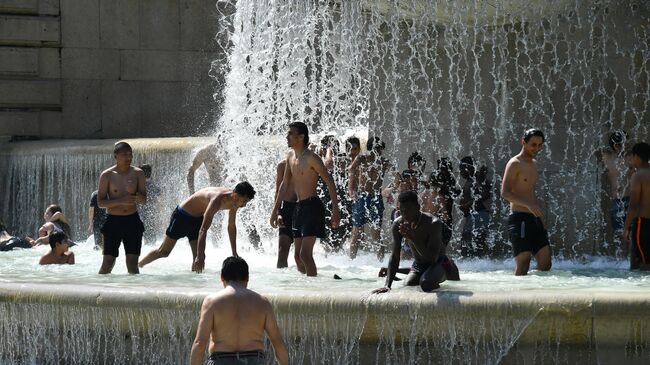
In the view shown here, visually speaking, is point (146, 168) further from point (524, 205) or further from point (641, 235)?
point (641, 235)

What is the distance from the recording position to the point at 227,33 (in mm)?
20031

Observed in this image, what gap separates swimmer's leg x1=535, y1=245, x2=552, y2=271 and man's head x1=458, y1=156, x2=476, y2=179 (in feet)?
5.51

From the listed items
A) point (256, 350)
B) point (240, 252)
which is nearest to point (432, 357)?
point (256, 350)

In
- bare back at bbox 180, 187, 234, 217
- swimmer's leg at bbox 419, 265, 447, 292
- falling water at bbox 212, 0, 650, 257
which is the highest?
falling water at bbox 212, 0, 650, 257

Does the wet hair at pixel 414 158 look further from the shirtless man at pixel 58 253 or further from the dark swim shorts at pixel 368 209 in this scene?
the shirtless man at pixel 58 253

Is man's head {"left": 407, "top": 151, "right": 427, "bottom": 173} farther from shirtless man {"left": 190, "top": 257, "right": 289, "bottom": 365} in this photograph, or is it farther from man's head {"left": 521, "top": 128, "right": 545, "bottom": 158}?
shirtless man {"left": 190, "top": 257, "right": 289, "bottom": 365}

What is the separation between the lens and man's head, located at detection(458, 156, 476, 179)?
12.3 meters

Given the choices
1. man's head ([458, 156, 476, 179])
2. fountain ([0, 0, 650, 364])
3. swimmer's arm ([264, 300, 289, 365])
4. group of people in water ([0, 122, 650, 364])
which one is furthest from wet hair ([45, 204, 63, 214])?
swimmer's arm ([264, 300, 289, 365])

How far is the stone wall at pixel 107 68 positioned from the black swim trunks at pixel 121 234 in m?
8.69

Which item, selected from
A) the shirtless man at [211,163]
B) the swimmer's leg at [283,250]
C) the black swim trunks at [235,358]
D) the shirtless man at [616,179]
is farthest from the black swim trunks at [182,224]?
the black swim trunks at [235,358]

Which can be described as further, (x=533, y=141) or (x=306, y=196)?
(x=306, y=196)

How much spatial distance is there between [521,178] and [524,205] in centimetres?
21

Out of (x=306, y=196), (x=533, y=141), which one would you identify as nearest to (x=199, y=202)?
(x=306, y=196)

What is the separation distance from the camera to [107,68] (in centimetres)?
1981
